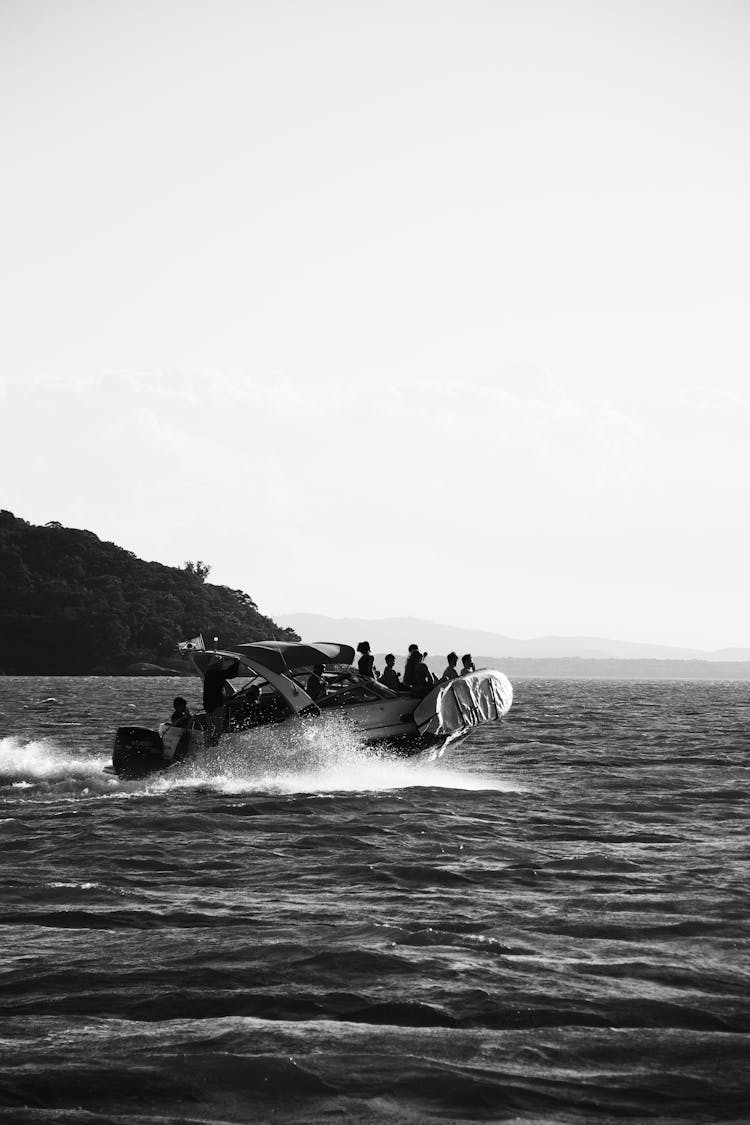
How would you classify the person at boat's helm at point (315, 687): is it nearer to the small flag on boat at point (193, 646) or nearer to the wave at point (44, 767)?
the small flag on boat at point (193, 646)

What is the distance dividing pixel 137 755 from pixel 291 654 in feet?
13.2

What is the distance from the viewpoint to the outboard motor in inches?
1009

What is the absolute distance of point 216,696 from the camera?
26.2m

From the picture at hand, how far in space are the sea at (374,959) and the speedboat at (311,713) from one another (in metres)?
2.25

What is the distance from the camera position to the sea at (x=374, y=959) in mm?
7973

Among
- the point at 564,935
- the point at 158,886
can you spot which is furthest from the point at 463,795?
the point at 564,935

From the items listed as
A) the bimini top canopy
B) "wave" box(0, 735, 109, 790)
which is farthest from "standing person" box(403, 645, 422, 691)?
"wave" box(0, 735, 109, 790)

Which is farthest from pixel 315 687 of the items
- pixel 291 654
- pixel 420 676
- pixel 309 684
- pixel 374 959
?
pixel 374 959

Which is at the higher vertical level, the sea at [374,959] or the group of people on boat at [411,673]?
the group of people on boat at [411,673]

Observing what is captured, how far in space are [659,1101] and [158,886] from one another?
826 centimetres

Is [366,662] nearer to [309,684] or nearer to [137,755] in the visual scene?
[309,684]

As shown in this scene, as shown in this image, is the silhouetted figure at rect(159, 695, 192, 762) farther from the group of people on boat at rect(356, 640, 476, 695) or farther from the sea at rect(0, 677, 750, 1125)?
the group of people on boat at rect(356, 640, 476, 695)

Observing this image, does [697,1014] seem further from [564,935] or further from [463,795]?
[463,795]

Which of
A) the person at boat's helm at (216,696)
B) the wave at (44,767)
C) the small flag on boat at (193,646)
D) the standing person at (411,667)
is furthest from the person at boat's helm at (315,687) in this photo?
the wave at (44,767)
